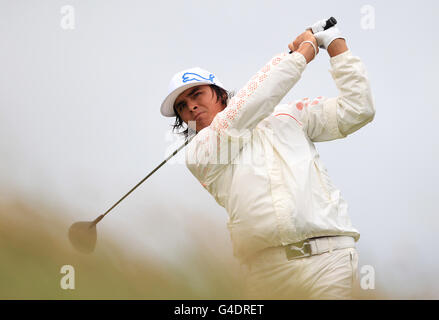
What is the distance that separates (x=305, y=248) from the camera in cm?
167

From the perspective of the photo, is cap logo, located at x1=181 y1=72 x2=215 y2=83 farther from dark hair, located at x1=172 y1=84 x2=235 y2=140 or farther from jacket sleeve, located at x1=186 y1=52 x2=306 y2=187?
jacket sleeve, located at x1=186 y1=52 x2=306 y2=187

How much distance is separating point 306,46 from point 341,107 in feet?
0.95

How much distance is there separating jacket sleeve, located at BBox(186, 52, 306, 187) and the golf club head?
874 mm

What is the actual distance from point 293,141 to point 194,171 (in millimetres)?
438

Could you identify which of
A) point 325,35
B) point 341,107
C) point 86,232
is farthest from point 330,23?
point 86,232

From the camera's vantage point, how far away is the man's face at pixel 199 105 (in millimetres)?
2158

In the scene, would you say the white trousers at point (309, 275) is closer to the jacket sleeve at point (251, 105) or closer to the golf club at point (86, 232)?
the jacket sleeve at point (251, 105)

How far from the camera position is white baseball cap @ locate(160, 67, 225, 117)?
2188mm

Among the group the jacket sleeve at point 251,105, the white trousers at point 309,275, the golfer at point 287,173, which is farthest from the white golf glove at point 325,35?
the white trousers at point 309,275

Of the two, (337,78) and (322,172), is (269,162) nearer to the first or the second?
(322,172)

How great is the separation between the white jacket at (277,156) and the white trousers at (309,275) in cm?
7

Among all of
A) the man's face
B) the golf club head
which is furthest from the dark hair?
the golf club head

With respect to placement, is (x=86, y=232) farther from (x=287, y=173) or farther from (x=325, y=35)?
(x=325, y=35)

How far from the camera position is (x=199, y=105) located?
2184 mm
